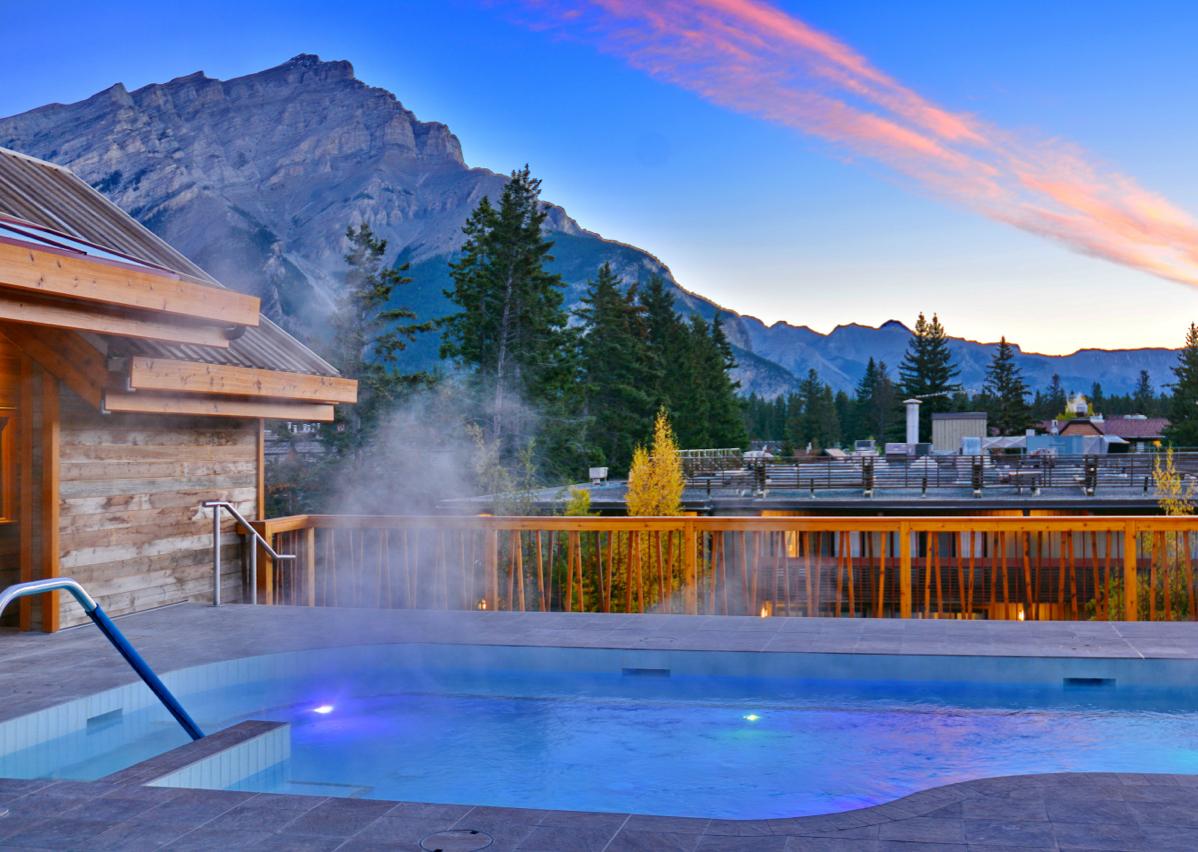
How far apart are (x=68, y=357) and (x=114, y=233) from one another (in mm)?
2381

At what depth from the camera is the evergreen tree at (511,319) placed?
34.4 m

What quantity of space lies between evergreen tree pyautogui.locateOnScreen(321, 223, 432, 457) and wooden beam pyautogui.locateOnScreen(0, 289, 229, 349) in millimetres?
24943

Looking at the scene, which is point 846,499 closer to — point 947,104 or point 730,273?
point 947,104

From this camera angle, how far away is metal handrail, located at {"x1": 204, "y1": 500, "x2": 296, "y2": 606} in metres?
7.69

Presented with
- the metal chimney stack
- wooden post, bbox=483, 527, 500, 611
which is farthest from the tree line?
wooden post, bbox=483, 527, 500, 611

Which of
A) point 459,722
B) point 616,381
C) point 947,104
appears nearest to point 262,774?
point 459,722

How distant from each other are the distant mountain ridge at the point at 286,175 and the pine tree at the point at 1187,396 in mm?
50726

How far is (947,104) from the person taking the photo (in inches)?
790

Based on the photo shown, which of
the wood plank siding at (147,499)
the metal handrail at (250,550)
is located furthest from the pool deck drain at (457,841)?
the metal handrail at (250,550)

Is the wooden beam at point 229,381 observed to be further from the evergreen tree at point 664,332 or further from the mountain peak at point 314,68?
the mountain peak at point 314,68

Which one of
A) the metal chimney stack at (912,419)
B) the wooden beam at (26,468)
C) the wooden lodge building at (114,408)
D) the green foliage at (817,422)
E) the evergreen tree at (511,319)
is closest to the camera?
the wooden lodge building at (114,408)

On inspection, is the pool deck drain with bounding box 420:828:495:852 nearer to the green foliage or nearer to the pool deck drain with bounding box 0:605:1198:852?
the pool deck drain with bounding box 0:605:1198:852

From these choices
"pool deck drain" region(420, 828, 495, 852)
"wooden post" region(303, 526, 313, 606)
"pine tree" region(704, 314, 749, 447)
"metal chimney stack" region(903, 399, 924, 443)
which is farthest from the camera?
"pine tree" region(704, 314, 749, 447)

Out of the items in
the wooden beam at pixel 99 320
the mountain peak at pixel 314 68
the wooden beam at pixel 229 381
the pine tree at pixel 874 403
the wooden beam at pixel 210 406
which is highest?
the mountain peak at pixel 314 68
